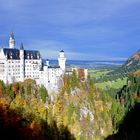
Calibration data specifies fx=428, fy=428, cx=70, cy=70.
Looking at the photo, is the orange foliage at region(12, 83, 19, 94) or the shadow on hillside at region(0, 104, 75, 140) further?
the orange foliage at region(12, 83, 19, 94)

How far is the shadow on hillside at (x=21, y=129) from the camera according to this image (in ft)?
484

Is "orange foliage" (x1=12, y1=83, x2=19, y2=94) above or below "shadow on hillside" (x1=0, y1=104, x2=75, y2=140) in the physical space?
above

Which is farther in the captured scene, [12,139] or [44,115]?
[44,115]

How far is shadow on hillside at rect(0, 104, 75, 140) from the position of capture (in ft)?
484

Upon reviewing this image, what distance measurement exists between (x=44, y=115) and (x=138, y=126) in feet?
143

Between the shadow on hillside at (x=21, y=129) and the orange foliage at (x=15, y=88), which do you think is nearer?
the shadow on hillside at (x=21, y=129)

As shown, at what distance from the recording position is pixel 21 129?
159 meters

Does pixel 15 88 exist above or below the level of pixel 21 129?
above

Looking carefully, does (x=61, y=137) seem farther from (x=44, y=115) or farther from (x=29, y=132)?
(x=29, y=132)

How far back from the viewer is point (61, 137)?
188m

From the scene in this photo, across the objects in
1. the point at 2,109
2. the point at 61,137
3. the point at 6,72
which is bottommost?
the point at 61,137

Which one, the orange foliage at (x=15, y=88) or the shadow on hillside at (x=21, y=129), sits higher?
the orange foliage at (x=15, y=88)

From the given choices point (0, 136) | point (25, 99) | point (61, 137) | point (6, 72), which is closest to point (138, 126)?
point (61, 137)

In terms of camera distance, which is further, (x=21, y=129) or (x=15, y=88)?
(x=15, y=88)
